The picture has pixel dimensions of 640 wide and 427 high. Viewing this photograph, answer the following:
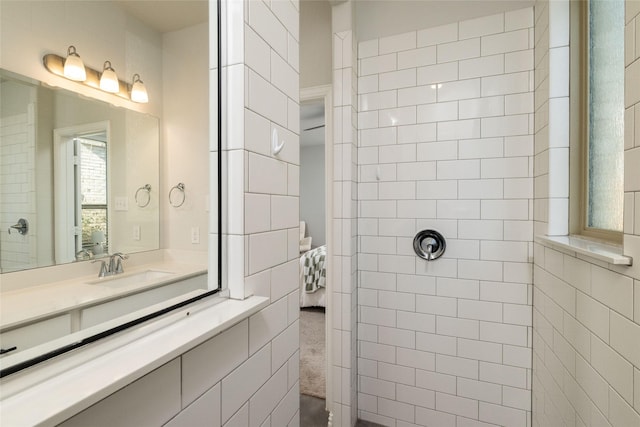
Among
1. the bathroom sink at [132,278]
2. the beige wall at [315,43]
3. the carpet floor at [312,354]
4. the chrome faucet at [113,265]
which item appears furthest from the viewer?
the carpet floor at [312,354]

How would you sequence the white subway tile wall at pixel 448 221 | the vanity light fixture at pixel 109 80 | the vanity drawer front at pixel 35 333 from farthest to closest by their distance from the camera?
the white subway tile wall at pixel 448 221 → the vanity light fixture at pixel 109 80 → the vanity drawer front at pixel 35 333

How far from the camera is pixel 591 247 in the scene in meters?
0.99

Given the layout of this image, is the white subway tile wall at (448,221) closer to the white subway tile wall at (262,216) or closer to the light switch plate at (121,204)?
the white subway tile wall at (262,216)

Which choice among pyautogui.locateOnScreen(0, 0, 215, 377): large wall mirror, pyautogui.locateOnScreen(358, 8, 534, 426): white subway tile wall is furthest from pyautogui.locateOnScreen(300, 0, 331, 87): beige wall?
pyautogui.locateOnScreen(0, 0, 215, 377): large wall mirror

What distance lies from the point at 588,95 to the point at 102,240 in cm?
191

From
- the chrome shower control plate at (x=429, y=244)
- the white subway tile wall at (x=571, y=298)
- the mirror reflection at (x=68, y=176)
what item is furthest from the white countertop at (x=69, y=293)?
the chrome shower control plate at (x=429, y=244)

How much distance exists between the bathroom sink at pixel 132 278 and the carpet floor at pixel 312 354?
181cm

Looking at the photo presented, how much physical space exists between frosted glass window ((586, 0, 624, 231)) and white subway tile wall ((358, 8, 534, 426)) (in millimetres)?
347

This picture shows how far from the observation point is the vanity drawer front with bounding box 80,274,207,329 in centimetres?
55

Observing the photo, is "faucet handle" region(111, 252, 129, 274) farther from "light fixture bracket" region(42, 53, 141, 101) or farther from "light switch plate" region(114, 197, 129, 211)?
"light fixture bracket" region(42, 53, 141, 101)

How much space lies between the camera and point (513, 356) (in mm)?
1572

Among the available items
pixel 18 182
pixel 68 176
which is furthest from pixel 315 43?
pixel 18 182

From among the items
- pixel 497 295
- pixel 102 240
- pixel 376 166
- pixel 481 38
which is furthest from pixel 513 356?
pixel 102 240

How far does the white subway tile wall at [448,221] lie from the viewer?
156 centimetres
